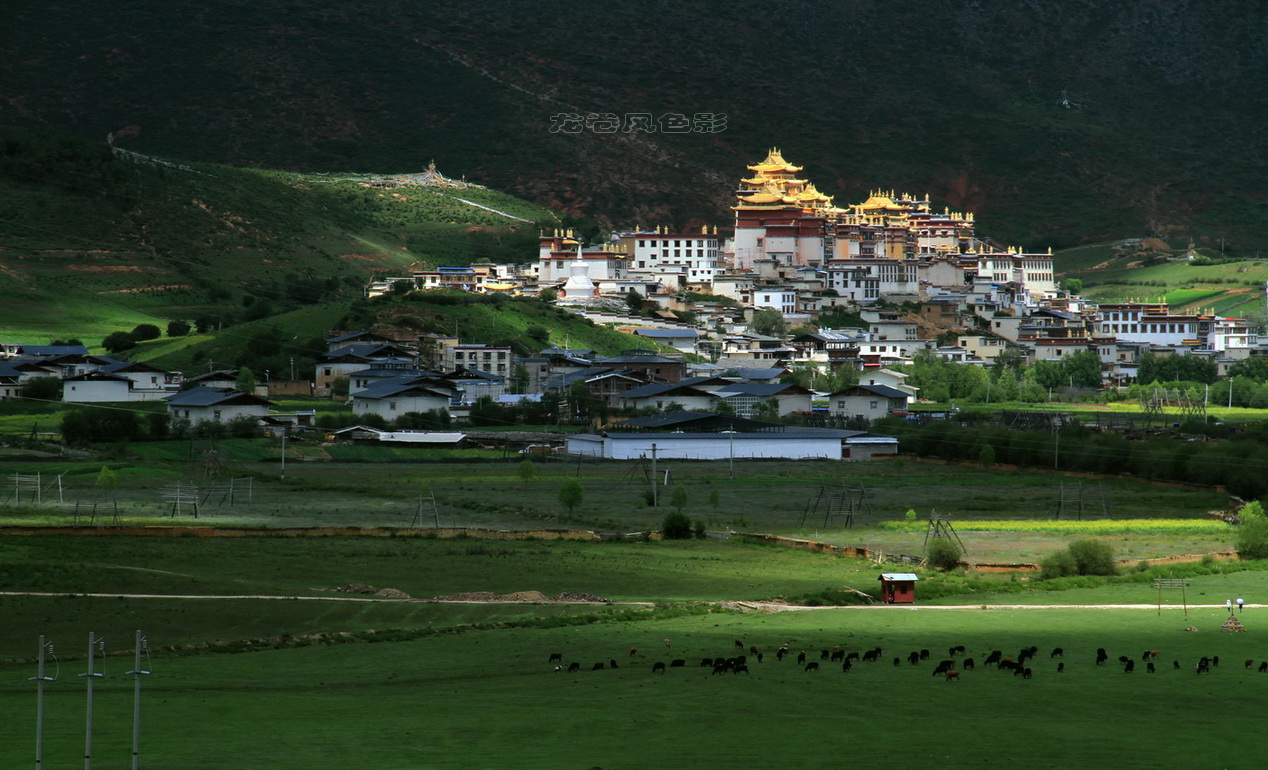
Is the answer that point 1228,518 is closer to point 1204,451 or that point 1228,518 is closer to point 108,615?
point 1204,451

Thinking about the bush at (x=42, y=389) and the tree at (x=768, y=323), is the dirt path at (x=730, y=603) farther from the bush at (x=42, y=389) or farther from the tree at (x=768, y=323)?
the tree at (x=768, y=323)

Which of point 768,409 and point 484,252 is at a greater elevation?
point 484,252

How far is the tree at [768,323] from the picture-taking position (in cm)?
12975

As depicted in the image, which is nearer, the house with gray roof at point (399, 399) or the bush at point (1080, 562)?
the bush at point (1080, 562)

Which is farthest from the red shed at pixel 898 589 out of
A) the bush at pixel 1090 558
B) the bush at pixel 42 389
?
the bush at pixel 42 389

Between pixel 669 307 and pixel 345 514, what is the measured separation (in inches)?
3089

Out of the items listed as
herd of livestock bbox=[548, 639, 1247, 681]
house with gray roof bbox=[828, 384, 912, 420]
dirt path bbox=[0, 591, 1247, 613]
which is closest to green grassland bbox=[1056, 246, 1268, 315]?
house with gray roof bbox=[828, 384, 912, 420]

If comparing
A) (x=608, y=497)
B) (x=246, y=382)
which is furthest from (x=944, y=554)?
(x=246, y=382)

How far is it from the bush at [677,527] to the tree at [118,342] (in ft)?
199

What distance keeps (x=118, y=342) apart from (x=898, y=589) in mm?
74708

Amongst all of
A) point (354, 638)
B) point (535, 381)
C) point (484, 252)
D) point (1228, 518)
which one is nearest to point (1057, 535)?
point (1228, 518)

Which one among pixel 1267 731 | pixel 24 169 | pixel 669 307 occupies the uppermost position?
pixel 24 169

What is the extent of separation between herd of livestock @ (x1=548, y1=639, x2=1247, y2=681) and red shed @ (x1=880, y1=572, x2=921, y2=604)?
7.69 m

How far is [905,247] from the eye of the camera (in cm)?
15725
